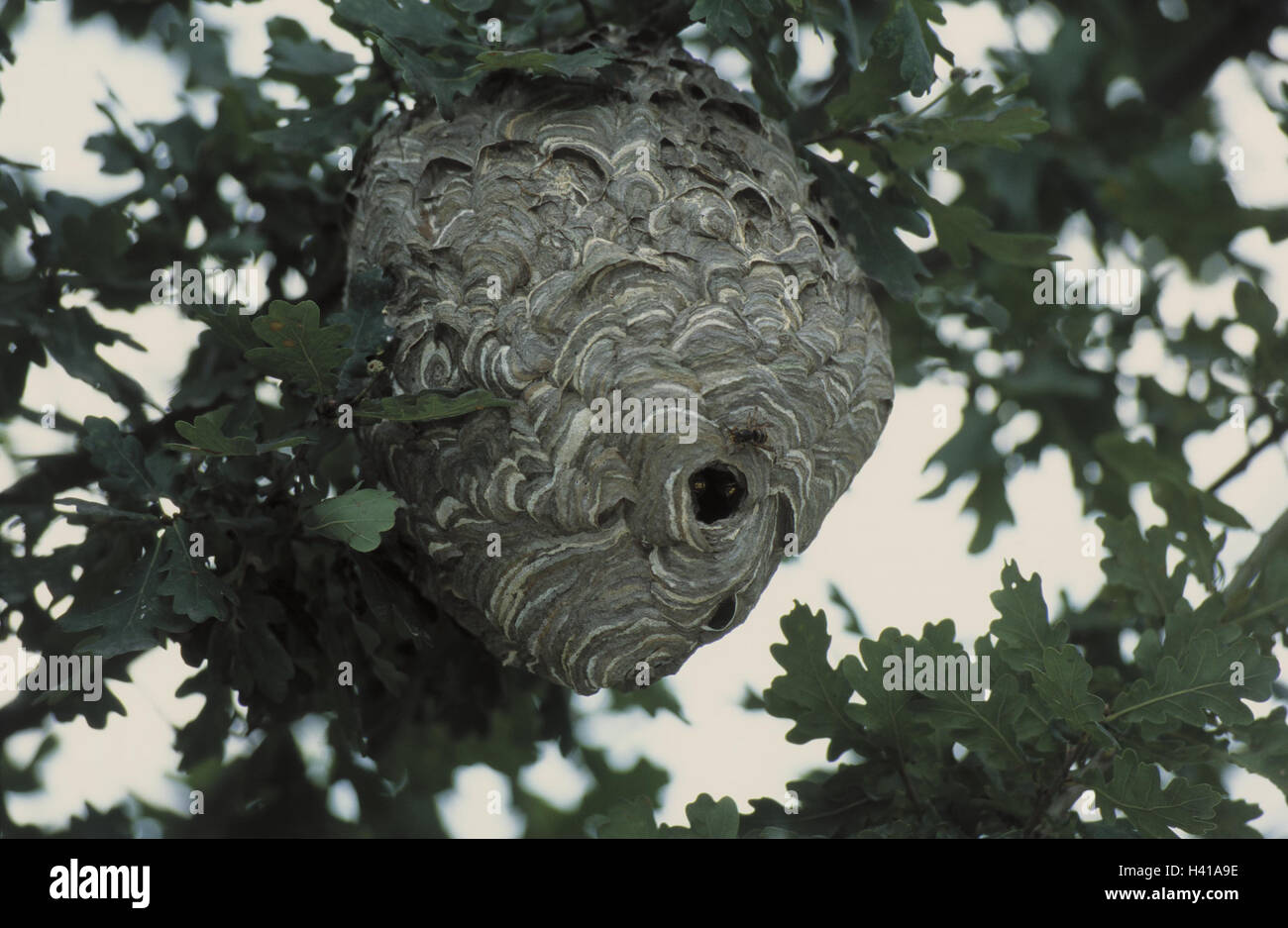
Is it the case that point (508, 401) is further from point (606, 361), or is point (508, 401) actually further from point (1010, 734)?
point (1010, 734)

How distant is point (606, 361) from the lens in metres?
2.53

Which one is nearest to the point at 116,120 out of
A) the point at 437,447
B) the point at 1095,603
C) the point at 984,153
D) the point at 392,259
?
the point at 392,259

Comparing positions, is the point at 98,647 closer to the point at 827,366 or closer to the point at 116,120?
the point at 827,366

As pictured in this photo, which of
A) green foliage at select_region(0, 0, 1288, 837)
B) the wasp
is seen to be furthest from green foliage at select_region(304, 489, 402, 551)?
the wasp

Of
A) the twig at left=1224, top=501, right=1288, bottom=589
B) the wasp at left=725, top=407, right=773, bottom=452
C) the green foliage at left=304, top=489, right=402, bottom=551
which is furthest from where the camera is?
the twig at left=1224, top=501, right=1288, bottom=589

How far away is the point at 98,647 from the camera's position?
2.31 meters

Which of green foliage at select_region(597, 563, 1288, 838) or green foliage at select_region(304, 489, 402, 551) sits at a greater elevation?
green foliage at select_region(304, 489, 402, 551)

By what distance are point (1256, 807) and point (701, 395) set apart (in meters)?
1.51

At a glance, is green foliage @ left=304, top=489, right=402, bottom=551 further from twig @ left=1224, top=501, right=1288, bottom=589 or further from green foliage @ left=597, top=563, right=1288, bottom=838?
twig @ left=1224, top=501, right=1288, bottom=589

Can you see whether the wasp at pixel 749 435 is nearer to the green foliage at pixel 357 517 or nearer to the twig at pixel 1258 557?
the green foliage at pixel 357 517

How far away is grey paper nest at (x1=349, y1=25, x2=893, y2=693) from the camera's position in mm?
2523

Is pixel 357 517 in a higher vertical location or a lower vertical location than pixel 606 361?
lower

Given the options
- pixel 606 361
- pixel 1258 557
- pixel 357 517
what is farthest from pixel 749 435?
pixel 1258 557

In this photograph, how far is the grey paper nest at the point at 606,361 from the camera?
2523 millimetres
